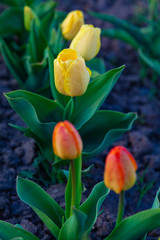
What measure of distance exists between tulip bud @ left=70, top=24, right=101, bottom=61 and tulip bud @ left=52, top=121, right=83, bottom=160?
586 millimetres

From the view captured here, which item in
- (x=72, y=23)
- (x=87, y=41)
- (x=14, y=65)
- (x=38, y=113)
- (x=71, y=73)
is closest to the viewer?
(x=71, y=73)

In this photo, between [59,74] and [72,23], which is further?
[72,23]

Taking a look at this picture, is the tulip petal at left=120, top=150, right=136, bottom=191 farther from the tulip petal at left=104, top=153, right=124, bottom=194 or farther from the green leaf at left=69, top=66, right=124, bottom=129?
the green leaf at left=69, top=66, right=124, bottom=129

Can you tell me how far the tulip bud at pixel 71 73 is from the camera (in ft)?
4.07

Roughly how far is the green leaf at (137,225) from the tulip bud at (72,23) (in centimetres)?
104

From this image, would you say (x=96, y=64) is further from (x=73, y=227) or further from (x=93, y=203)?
(x=73, y=227)

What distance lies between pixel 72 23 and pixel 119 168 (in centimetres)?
107

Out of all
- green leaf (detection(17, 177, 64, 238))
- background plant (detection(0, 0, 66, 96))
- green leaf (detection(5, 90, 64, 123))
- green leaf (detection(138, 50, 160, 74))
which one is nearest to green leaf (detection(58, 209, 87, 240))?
green leaf (detection(17, 177, 64, 238))

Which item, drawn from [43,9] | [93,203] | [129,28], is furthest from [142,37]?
[93,203]

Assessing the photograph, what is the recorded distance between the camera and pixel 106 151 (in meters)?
1.99

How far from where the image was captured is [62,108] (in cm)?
156

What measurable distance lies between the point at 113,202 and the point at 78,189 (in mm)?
516

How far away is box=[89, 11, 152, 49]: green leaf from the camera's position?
248 centimetres

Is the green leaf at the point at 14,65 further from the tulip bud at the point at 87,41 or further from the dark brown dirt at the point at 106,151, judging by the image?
the tulip bud at the point at 87,41
